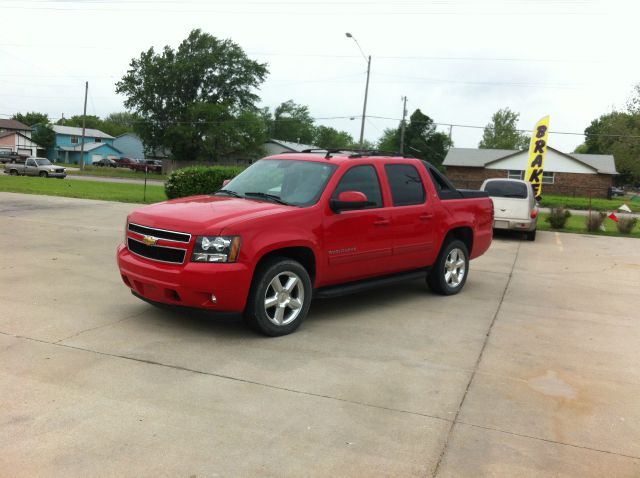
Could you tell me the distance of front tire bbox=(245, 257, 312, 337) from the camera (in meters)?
5.55

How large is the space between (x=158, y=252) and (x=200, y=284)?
2.16 ft

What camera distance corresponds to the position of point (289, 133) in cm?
11319

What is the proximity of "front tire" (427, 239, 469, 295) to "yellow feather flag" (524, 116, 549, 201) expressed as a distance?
16.9 m

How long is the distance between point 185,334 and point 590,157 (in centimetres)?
6074

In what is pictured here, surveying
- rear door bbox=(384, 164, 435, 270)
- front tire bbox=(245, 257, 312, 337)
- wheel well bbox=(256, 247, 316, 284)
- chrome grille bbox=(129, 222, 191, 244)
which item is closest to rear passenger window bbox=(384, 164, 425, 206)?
rear door bbox=(384, 164, 435, 270)

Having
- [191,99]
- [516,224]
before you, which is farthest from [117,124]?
[516,224]

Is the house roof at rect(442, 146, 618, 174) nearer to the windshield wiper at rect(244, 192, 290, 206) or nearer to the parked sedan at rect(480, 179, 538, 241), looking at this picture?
the parked sedan at rect(480, 179, 538, 241)

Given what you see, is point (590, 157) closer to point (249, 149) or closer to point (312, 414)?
point (249, 149)

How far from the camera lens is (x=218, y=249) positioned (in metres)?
5.33

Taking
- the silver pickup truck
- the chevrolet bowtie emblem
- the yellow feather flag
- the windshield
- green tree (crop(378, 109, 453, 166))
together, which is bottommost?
the silver pickup truck

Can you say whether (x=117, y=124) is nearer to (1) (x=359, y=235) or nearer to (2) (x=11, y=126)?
(2) (x=11, y=126)

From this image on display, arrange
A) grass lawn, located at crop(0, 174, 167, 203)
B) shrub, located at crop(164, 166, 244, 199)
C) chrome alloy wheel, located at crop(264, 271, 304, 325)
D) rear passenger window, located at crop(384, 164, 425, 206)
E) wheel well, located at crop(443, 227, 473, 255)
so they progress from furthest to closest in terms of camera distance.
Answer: grass lawn, located at crop(0, 174, 167, 203) < shrub, located at crop(164, 166, 244, 199) < wheel well, located at crop(443, 227, 473, 255) < rear passenger window, located at crop(384, 164, 425, 206) < chrome alloy wheel, located at crop(264, 271, 304, 325)

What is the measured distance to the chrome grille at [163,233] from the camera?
5.41 m

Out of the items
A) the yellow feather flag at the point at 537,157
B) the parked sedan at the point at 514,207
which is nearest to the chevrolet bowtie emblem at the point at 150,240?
the parked sedan at the point at 514,207
